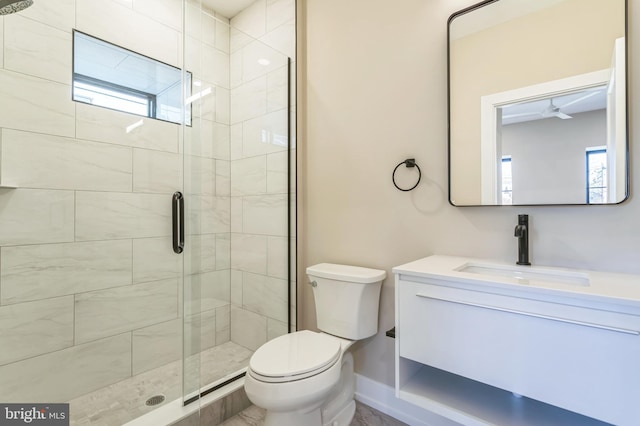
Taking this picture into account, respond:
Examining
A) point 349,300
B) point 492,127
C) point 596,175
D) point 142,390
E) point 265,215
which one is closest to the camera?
point 596,175

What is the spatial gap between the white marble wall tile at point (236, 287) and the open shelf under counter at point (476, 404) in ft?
4.18

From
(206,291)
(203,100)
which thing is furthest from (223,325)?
(203,100)

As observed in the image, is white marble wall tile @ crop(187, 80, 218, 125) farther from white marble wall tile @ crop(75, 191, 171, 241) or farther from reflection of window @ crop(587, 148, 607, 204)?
reflection of window @ crop(587, 148, 607, 204)

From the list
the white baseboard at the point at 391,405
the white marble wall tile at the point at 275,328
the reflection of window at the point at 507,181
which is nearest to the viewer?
the reflection of window at the point at 507,181

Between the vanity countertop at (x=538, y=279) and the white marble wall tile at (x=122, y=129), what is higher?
the white marble wall tile at (x=122, y=129)

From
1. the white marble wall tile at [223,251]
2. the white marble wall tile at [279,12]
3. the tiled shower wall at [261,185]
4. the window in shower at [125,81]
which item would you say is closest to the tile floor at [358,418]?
the tiled shower wall at [261,185]

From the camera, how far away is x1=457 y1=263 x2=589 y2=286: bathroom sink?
3.64 ft

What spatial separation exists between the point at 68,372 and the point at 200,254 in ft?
3.12

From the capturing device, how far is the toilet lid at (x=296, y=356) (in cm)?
121

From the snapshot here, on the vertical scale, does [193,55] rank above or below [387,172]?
above

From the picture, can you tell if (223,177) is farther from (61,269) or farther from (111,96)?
(61,269)

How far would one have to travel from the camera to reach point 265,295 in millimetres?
2152

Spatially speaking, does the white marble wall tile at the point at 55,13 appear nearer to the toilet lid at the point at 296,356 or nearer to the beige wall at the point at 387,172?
the beige wall at the point at 387,172

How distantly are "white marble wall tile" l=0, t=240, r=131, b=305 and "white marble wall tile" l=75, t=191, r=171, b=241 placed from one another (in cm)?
7
